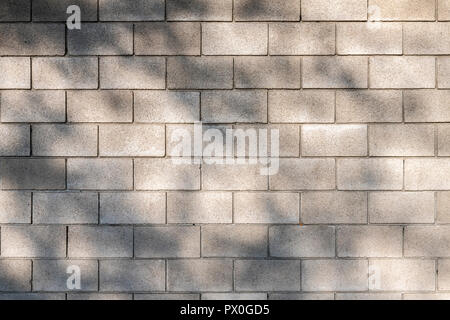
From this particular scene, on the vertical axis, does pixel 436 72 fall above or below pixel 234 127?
above

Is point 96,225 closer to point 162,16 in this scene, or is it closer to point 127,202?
point 127,202

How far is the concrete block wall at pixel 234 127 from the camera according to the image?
111 inches

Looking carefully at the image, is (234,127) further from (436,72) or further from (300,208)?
(436,72)

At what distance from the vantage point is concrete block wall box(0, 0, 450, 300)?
9.21ft

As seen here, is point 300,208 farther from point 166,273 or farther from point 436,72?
point 436,72

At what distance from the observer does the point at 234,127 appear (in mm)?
2822

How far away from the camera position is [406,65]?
2.81 meters

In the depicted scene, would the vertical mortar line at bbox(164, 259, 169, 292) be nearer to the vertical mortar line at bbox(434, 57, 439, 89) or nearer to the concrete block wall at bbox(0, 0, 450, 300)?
the concrete block wall at bbox(0, 0, 450, 300)

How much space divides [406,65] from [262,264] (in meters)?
1.50

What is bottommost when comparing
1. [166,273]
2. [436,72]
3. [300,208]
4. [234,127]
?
[166,273]

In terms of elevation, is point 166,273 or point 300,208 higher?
point 300,208

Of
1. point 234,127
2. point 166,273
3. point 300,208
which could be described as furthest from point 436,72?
point 166,273
